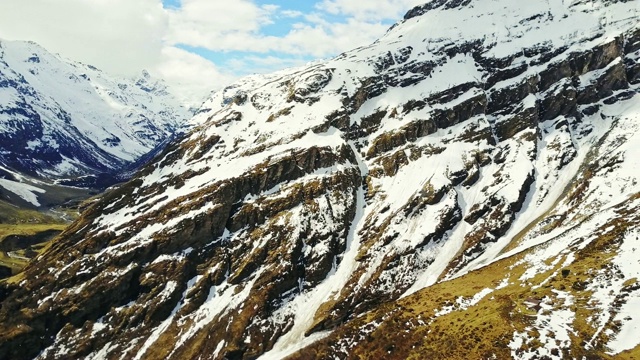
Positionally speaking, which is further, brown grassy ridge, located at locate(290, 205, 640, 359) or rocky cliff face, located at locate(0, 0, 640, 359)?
rocky cliff face, located at locate(0, 0, 640, 359)

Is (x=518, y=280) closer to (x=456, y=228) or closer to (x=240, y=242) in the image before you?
(x=456, y=228)

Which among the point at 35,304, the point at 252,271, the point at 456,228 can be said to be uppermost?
the point at 35,304

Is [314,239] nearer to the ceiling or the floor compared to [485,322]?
nearer to the floor

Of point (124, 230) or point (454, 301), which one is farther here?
point (124, 230)

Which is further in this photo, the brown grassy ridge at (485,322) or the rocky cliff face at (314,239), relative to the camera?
the rocky cliff face at (314,239)

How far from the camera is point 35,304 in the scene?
151500 millimetres

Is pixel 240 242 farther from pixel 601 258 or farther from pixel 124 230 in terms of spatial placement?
pixel 601 258

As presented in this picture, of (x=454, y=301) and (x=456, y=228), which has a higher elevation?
(x=454, y=301)

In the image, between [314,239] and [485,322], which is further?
[314,239]

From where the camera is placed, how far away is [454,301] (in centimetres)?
8225

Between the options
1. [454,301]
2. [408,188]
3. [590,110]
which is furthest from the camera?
[590,110]

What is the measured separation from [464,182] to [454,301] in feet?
348

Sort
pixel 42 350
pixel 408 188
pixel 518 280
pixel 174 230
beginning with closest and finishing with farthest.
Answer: pixel 518 280
pixel 42 350
pixel 174 230
pixel 408 188

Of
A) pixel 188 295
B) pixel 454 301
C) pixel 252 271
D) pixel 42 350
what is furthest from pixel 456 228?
pixel 42 350
